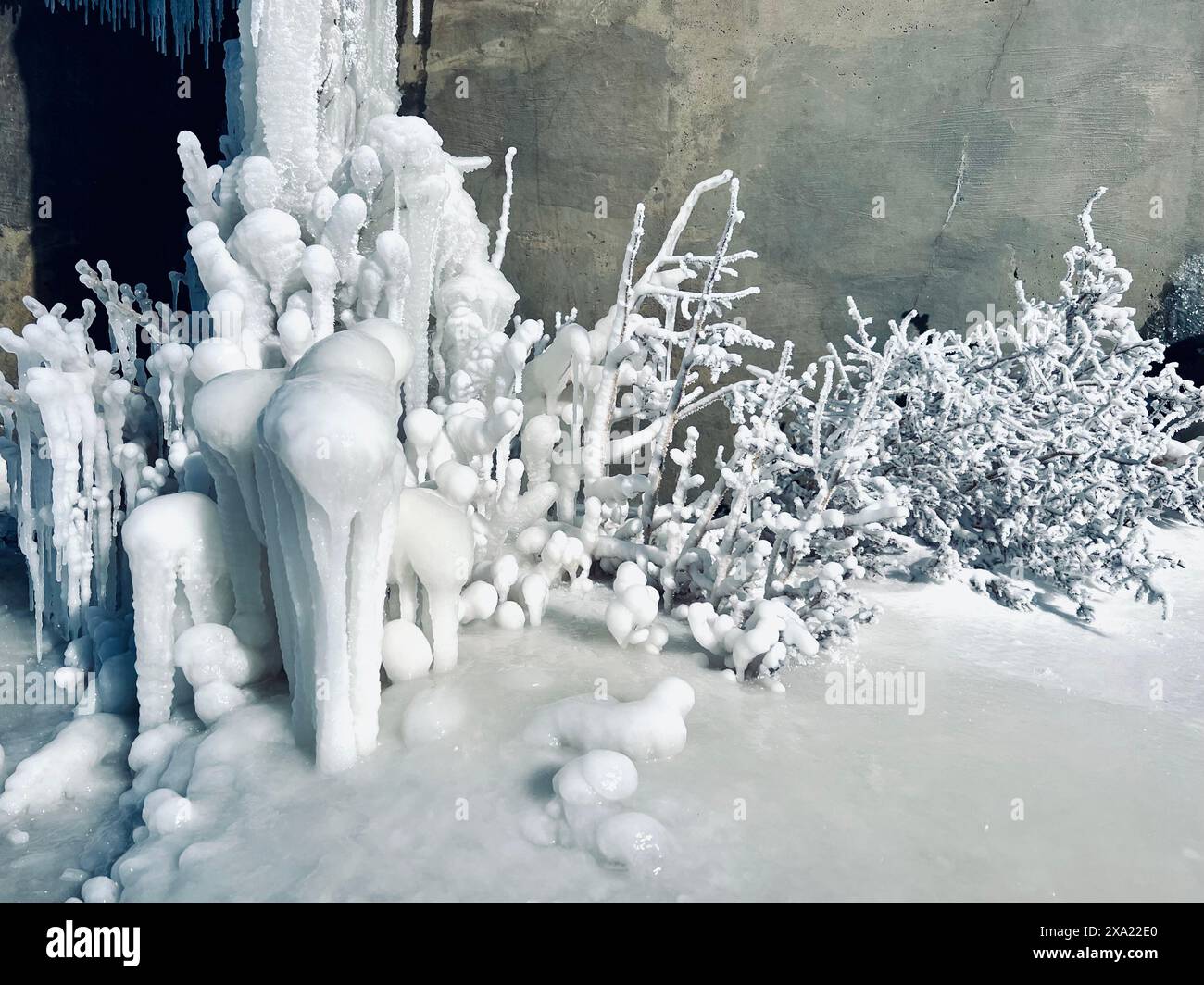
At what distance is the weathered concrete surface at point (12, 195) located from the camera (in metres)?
5.59

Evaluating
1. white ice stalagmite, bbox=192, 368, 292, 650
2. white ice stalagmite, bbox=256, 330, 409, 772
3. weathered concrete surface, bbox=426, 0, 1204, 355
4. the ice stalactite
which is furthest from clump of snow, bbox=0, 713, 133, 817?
the ice stalactite

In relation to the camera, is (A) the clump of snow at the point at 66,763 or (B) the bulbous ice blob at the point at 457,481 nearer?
(A) the clump of snow at the point at 66,763

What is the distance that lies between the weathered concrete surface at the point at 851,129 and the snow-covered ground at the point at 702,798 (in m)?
3.26

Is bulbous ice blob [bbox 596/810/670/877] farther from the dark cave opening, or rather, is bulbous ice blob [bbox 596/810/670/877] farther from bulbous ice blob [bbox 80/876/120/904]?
the dark cave opening

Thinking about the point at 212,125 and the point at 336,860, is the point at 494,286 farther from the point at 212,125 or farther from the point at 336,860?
the point at 212,125

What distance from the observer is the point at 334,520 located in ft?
7.10

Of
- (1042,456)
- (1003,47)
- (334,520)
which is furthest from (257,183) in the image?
(1003,47)

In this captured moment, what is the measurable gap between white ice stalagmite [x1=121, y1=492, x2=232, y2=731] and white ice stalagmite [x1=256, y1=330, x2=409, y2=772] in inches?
14.5

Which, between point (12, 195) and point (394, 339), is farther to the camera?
point (12, 195)

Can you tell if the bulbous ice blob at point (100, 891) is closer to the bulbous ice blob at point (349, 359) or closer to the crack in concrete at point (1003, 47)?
the bulbous ice blob at point (349, 359)

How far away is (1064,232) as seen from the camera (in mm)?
5418

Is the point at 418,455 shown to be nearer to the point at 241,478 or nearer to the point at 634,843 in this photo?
the point at 241,478

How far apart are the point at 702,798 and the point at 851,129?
181 inches

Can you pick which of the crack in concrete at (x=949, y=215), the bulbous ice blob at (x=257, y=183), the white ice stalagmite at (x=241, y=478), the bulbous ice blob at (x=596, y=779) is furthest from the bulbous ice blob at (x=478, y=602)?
the crack in concrete at (x=949, y=215)
